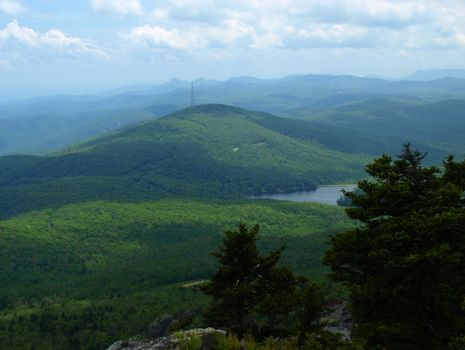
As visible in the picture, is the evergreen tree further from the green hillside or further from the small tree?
the green hillside

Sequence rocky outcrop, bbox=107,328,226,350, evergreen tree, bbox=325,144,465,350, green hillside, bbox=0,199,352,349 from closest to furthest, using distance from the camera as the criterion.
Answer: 1. rocky outcrop, bbox=107,328,226,350
2. evergreen tree, bbox=325,144,465,350
3. green hillside, bbox=0,199,352,349

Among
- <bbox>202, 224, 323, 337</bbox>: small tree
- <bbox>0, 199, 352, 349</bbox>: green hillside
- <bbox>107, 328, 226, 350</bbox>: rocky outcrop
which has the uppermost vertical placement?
<bbox>107, 328, 226, 350</bbox>: rocky outcrop

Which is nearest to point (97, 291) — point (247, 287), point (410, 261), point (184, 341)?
point (247, 287)

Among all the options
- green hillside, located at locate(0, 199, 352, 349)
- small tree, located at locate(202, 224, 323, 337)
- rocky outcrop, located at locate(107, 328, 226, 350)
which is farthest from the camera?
green hillside, located at locate(0, 199, 352, 349)

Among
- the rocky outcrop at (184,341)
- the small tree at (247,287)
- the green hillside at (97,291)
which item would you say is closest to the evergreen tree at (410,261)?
the small tree at (247,287)

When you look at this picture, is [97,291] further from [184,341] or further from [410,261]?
[184,341]

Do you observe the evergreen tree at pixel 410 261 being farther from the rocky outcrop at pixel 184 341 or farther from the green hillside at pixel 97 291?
the green hillside at pixel 97 291

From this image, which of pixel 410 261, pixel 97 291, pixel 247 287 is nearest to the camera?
pixel 410 261

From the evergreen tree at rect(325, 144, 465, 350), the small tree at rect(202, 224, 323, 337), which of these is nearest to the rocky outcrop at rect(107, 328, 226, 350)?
the small tree at rect(202, 224, 323, 337)
